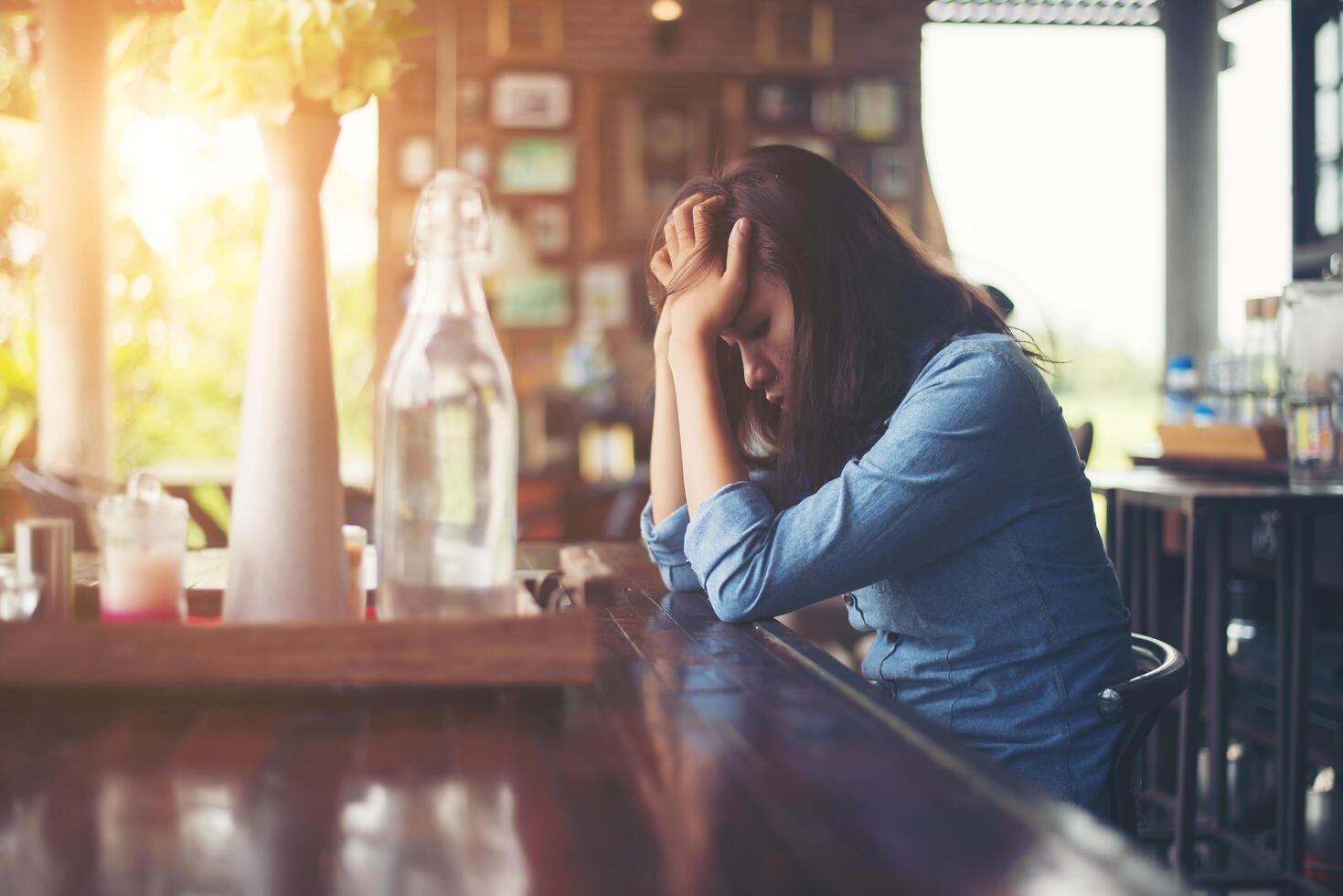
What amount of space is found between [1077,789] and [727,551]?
1.43 ft

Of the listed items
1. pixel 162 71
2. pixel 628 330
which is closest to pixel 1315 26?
pixel 628 330

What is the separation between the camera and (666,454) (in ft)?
5.11

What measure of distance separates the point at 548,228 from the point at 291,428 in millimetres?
5301

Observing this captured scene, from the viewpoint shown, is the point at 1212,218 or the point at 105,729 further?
the point at 1212,218

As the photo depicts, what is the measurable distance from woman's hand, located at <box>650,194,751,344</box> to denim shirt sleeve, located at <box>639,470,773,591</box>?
0.80ft

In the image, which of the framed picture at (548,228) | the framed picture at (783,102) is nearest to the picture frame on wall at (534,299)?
the framed picture at (548,228)

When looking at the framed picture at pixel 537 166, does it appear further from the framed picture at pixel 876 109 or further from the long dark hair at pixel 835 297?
the long dark hair at pixel 835 297

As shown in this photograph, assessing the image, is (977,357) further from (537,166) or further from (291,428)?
(537,166)

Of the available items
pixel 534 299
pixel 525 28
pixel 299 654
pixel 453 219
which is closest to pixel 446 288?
pixel 453 219

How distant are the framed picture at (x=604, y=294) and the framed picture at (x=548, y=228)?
0.64 ft

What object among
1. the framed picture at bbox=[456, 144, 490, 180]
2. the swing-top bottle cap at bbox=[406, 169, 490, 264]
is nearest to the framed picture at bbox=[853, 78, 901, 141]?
the framed picture at bbox=[456, 144, 490, 180]

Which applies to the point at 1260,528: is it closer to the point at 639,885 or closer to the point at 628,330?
the point at 639,885

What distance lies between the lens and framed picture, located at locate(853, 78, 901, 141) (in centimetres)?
628

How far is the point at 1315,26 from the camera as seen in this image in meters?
4.23
